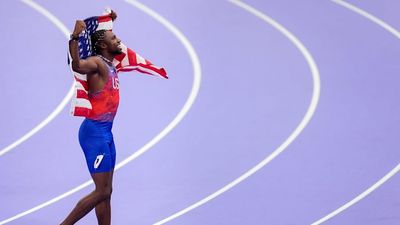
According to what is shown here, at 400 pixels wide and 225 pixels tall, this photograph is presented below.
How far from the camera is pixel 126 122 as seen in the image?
46.2 feet

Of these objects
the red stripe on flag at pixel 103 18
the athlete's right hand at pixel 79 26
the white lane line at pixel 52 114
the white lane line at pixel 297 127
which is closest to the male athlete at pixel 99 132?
the red stripe on flag at pixel 103 18

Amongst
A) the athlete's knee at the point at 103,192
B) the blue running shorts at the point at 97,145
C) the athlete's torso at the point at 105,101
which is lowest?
the athlete's knee at the point at 103,192

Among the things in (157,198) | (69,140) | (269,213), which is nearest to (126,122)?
(69,140)

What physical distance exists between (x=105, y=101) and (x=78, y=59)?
0.58 m

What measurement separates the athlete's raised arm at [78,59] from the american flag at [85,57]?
0.09m

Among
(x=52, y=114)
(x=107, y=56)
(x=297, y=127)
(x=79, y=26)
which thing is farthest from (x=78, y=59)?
(x=297, y=127)

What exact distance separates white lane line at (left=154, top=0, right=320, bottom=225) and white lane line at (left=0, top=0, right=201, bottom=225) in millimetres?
1292

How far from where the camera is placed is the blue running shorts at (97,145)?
1041cm

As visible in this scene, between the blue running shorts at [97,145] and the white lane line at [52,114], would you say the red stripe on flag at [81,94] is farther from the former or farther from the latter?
the white lane line at [52,114]

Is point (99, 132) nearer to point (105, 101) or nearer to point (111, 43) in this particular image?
point (105, 101)

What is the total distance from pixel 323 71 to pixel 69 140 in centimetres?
377

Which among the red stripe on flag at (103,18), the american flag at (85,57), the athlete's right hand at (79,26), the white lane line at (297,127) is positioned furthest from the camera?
the white lane line at (297,127)

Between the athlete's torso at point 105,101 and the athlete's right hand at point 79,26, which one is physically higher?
the athlete's right hand at point 79,26

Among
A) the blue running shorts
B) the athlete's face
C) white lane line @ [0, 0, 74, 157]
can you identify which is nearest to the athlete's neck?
the athlete's face
